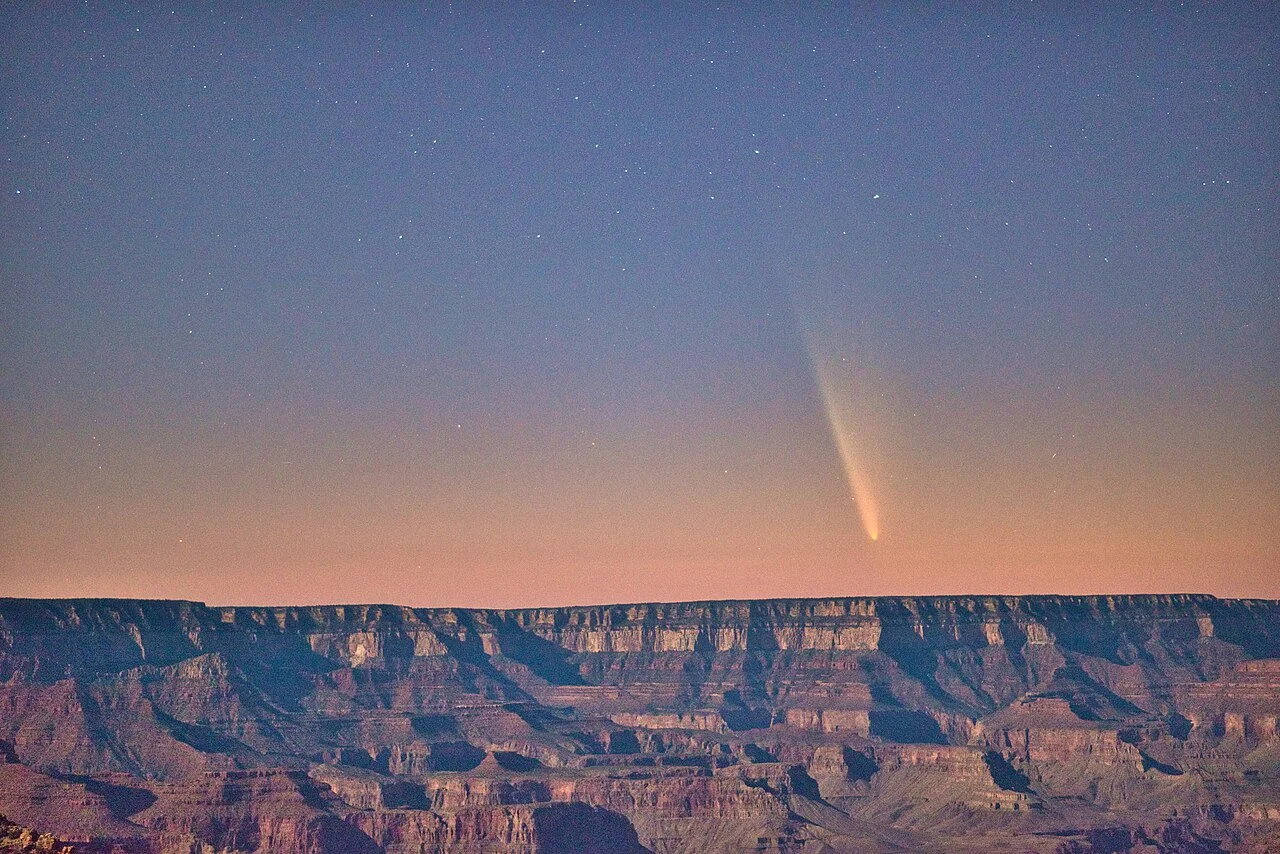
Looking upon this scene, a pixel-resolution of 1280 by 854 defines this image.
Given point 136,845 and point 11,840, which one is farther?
point 136,845

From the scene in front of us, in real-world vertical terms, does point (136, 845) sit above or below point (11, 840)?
above
